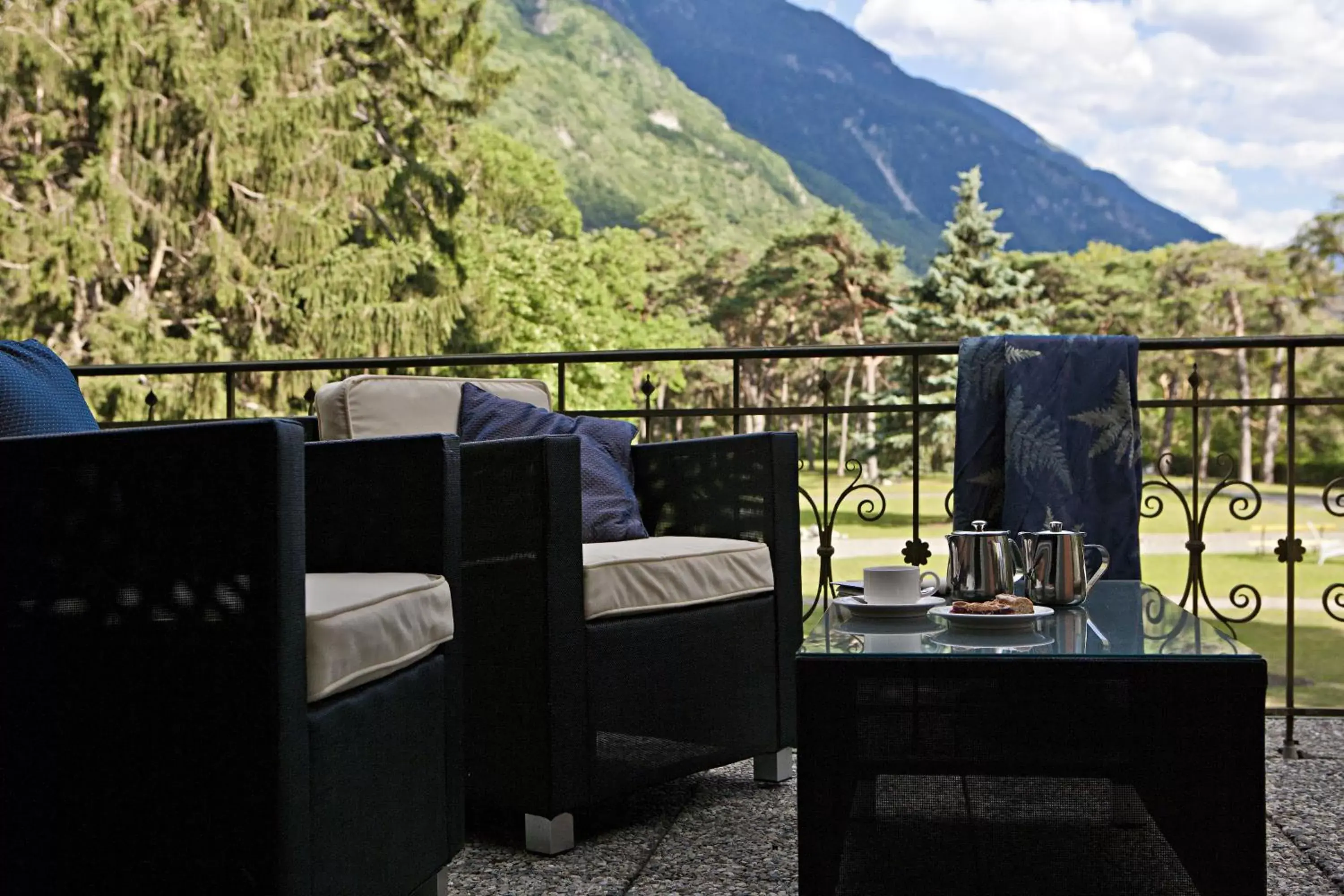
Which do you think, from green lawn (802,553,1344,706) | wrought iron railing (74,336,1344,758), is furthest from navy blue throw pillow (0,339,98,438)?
green lawn (802,553,1344,706)

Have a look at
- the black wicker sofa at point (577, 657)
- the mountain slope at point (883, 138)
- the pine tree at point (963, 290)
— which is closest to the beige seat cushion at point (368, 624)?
the black wicker sofa at point (577, 657)

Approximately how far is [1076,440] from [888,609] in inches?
53.2

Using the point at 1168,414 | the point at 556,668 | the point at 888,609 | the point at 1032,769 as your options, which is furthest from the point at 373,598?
the point at 1168,414

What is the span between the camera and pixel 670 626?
7.20 ft

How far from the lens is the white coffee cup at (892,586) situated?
5.78 ft

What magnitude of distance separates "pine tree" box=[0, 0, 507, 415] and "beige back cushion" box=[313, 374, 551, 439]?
11.4 meters

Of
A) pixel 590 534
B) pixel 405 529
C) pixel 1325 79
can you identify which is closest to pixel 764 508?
pixel 590 534

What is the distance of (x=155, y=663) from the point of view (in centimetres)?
130

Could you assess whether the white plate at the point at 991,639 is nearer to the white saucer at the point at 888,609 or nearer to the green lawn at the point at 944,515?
the white saucer at the point at 888,609

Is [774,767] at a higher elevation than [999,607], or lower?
lower

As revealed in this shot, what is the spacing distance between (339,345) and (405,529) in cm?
1359

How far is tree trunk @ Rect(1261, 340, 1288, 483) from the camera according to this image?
2847cm

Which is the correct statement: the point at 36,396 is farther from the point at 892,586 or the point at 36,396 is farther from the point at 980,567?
the point at 980,567

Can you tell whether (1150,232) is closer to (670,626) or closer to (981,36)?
(981,36)
